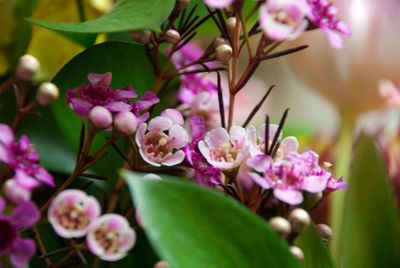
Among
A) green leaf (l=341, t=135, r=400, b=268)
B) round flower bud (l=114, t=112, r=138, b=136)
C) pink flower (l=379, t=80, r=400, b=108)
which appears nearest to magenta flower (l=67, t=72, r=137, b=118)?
round flower bud (l=114, t=112, r=138, b=136)

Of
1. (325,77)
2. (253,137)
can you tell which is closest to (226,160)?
(253,137)

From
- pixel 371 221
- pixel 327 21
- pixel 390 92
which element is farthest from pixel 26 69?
pixel 390 92

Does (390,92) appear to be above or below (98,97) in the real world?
below

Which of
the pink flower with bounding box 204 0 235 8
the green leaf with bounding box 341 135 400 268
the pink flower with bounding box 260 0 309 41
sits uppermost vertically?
the pink flower with bounding box 204 0 235 8

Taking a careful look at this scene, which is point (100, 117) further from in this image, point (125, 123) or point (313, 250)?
point (313, 250)

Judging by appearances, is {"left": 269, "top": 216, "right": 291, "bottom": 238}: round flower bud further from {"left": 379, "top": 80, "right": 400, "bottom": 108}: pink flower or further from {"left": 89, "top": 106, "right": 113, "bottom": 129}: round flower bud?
{"left": 379, "top": 80, "right": 400, "bottom": 108}: pink flower

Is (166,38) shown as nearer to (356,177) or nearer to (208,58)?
(208,58)
